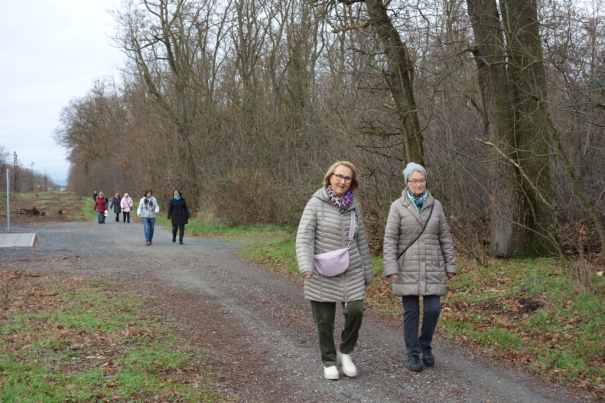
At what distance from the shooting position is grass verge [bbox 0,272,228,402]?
4984 mm

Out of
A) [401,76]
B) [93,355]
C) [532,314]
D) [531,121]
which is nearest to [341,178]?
[93,355]

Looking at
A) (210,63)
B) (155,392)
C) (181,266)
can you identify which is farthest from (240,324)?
(210,63)

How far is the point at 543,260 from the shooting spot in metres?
10.4

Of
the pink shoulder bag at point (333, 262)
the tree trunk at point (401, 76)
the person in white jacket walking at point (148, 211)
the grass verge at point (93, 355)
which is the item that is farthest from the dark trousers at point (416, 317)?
the person in white jacket walking at point (148, 211)

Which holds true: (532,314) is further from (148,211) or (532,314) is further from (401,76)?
(148,211)

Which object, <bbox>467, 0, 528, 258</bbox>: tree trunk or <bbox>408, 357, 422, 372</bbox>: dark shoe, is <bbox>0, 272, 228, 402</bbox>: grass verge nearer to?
<bbox>408, 357, 422, 372</bbox>: dark shoe

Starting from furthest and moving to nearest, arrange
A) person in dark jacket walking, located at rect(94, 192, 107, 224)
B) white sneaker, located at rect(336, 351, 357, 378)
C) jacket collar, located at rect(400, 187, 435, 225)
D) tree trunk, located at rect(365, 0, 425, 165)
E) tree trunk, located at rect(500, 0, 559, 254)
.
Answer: person in dark jacket walking, located at rect(94, 192, 107, 224) < tree trunk, located at rect(365, 0, 425, 165) < tree trunk, located at rect(500, 0, 559, 254) < jacket collar, located at rect(400, 187, 435, 225) < white sneaker, located at rect(336, 351, 357, 378)

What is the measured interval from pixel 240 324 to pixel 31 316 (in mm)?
3005

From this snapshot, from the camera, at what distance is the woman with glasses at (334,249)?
515cm

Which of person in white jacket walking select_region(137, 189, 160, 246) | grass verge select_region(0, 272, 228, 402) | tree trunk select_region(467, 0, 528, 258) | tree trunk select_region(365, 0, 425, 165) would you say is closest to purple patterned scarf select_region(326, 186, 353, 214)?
grass verge select_region(0, 272, 228, 402)

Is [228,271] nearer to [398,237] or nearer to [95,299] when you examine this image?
[95,299]

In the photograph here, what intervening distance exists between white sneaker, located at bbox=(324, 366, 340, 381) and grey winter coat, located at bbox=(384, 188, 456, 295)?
93cm

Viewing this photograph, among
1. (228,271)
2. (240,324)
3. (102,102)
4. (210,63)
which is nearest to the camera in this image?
(240,324)

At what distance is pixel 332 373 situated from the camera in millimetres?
5309
